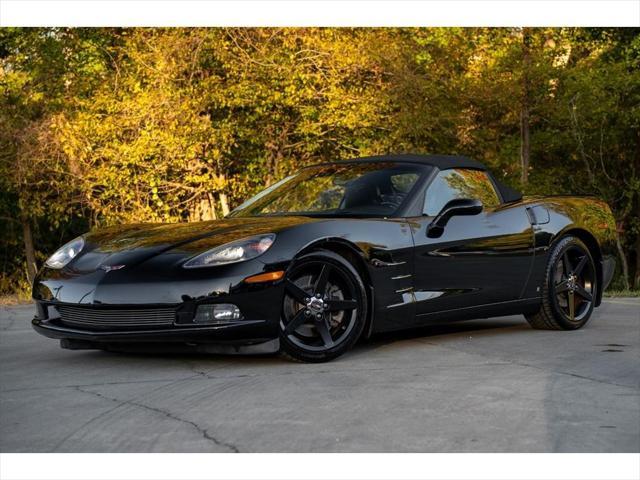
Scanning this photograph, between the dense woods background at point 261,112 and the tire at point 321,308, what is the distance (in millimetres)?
9505

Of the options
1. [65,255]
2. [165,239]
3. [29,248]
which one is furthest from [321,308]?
[29,248]

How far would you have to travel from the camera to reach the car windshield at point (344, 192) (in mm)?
7359

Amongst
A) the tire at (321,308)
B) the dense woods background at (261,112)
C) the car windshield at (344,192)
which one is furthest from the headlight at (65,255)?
the dense woods background at (261,112)

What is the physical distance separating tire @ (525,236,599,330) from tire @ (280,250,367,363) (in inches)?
84.3

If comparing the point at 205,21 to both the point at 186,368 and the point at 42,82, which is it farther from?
the point at 186,368

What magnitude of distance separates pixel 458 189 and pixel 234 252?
7.01 ft

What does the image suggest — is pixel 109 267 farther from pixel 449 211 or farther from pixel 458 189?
pixel 458 189

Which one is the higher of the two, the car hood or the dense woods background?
the dense woods background

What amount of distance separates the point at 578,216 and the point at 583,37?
13844 millimetres

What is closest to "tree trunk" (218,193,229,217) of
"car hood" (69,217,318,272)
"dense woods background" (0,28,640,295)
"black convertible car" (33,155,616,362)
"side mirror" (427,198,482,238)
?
"dense woods background" (0,28,640,295)

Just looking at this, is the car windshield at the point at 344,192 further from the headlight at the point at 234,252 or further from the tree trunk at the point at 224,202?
the tree trunk at the point at 224,202

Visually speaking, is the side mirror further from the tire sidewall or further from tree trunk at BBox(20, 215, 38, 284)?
tree trunk at BBox(20, 215, 38, 284)

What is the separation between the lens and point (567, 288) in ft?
27.9

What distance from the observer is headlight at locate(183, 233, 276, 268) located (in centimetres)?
634
